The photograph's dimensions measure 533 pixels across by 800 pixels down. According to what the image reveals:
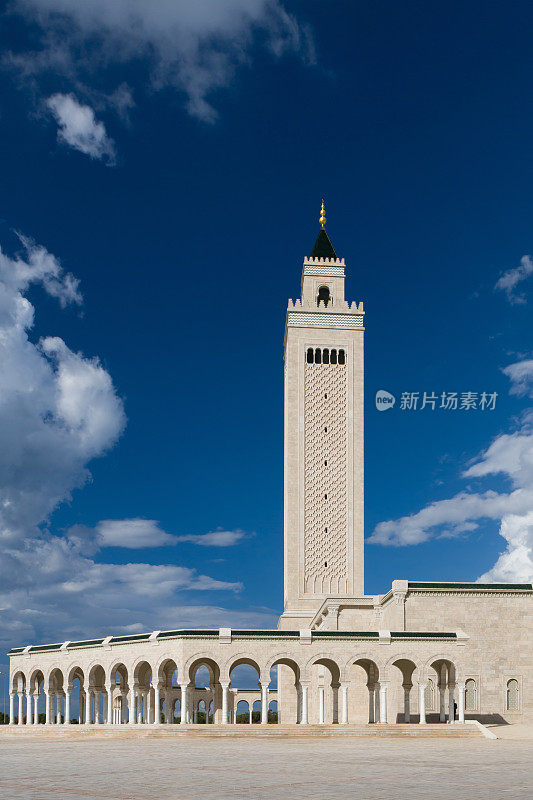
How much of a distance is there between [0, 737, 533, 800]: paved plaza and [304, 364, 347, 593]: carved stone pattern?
28923 mm

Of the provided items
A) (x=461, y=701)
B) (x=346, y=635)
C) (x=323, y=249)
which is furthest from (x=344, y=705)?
(x=323, y=249)

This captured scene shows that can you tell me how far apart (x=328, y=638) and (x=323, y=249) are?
3363cm

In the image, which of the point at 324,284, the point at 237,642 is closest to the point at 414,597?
the point at 237,642

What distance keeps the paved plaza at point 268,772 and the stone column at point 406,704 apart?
12691mm

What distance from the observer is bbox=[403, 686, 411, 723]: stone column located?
4114 centimetres

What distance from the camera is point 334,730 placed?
35.8 meters

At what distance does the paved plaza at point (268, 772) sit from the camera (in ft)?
45.6

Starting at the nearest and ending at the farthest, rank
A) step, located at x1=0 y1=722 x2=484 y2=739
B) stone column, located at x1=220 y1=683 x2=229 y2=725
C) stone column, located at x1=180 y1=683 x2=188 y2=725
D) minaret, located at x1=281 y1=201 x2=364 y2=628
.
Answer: step, located at x1=0 y1=722 x2=484 y2=739, stone column, located at x1=220 y1=683 x2=229 y2=725, stone column, located at x1=180 y1=683 x2=188 y2=725, minaret, located at x1=281 y1=201 x2=364 y2=628

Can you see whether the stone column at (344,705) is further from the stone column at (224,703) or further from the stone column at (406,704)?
the stone column at (224,703)

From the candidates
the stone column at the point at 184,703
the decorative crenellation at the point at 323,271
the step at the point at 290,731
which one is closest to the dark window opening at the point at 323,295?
the decorative crenellation at the point at 323,271

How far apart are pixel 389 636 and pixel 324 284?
30.7 metres

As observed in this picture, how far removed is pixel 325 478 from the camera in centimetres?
5959

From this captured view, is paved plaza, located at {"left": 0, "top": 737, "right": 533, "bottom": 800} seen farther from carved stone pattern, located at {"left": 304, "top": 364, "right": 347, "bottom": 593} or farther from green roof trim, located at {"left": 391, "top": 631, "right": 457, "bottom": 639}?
carved stone pattern, located at {"left": 304, "top": 364, "right": 347, "bottom": 593}

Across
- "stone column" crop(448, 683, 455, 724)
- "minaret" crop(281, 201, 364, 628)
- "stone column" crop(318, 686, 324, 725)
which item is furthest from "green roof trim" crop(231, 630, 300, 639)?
"minaret" crop(281, 201, 364, 628)
